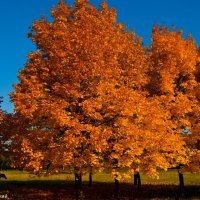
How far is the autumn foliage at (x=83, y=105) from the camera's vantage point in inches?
957

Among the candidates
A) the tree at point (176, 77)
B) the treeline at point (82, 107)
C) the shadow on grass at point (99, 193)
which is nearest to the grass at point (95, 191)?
the shadow on grass at point (99, 193)

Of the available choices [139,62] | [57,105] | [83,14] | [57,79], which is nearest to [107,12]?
[83,14]

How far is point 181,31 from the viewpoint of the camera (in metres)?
37.3

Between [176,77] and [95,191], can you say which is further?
[95,191]

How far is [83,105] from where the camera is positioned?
2453 centimetres

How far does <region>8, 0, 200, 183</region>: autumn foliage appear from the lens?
24.3 m

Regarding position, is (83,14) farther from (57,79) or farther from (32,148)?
(32,148)

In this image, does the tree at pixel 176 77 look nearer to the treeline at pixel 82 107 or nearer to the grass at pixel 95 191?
the treeline at pixel 82 107

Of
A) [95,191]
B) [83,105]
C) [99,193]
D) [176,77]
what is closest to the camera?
[83,105]

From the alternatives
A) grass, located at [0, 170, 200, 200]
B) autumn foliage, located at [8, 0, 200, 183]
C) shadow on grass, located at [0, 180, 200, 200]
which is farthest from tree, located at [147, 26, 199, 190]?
grass, located at [0, 170, 200, 200]

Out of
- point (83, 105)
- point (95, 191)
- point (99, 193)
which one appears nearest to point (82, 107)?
point (83, 105)

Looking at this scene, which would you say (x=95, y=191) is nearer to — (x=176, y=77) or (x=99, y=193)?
(x=99, y=193)

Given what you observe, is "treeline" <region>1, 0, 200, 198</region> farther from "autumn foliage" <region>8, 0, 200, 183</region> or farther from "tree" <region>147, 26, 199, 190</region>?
"tree" <region>147, 26, 199, 190</region>

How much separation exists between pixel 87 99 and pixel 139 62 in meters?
6.21
